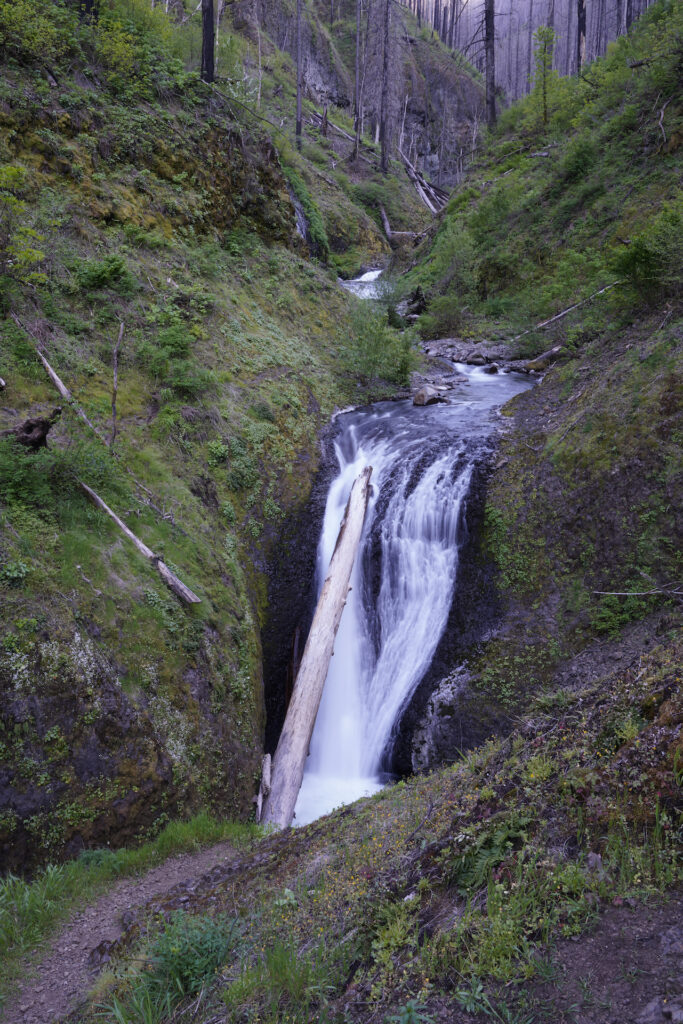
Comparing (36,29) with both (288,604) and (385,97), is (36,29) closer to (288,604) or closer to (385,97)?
(288,604)

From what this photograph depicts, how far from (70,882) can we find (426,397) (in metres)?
11.9

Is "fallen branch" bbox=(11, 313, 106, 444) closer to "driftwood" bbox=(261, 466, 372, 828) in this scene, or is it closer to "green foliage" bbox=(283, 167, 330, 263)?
"driftwood" bbox=(261, 466, 372, 828)

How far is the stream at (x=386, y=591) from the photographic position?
7895 millimetres

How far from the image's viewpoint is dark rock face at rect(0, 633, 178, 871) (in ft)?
15.9

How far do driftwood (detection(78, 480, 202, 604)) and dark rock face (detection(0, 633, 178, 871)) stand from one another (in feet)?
4.22

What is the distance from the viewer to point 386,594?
29.8 ft

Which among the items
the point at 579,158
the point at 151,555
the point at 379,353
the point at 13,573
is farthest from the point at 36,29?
the point at 579,158

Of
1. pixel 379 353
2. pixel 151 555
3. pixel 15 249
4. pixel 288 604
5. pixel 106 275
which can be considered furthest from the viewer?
pixel 379 353

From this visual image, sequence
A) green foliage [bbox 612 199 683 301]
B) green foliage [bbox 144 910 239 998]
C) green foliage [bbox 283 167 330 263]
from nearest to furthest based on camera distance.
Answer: green foliage [bbox 144 910 239 998]
green foliage [bbox 612 199 683 301]
green foliage [bbox 283 167 330 263]

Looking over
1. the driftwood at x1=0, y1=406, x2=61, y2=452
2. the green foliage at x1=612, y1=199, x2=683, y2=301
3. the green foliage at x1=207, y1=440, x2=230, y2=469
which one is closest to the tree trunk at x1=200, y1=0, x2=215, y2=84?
the green foliage at x1=207, y1=440, x2=230, y2=469

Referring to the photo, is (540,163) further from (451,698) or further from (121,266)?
(451,698)

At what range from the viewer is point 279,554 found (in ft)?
31.0

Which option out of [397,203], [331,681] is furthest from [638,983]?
[397,203]

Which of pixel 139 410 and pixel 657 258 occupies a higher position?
pixel 657 258
